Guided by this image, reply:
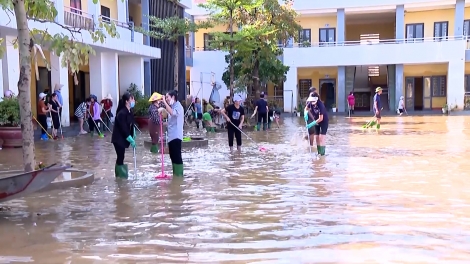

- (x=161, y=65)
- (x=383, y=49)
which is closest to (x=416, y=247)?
(x=161, y=65)

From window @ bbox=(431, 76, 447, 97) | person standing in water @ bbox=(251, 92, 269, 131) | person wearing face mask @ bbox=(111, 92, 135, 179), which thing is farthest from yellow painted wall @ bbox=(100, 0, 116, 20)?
window @ bbox=(431, 76, 447, 97)

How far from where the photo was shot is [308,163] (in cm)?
1109

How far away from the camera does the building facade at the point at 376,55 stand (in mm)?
34156

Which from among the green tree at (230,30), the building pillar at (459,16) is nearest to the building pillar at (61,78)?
the green tree at (230,30)

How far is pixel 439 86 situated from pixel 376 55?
5.69 m

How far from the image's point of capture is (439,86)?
36.5 metres

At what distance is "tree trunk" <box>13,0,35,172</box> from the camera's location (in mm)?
7277

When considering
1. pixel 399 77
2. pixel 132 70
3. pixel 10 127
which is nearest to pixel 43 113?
pixel 10 127

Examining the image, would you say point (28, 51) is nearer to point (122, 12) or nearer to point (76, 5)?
point (76, 5)

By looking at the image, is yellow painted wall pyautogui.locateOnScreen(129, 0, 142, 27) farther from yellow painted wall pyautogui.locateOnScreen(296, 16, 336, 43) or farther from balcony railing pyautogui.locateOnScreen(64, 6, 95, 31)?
yellow painted wall pyautogui.locateOnScreen(296, 16, 336, 43)

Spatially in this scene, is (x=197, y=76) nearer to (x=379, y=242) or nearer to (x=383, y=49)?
(x=383, y=49)

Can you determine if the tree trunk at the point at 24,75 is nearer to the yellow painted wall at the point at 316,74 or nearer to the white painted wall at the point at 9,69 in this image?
the white painted wall at the point at 9,69

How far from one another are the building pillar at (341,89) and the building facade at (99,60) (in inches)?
539

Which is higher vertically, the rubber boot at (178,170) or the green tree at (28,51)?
the green tree at (28,51)
